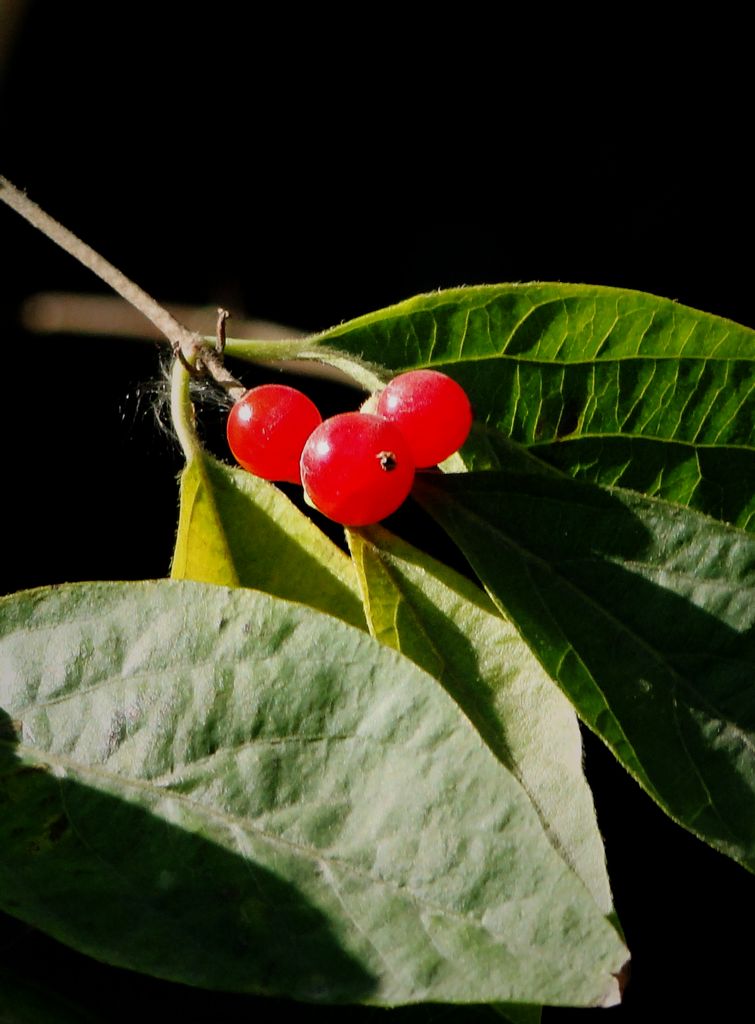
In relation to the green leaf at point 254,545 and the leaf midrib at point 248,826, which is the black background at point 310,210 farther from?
the leaf midrib at point 248,826

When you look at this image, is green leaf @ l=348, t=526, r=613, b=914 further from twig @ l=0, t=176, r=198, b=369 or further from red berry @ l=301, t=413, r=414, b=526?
twig @ l=0, t=176, r=198, b=369

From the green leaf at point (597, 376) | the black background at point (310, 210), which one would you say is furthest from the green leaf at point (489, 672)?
the black background at point (310, 210)

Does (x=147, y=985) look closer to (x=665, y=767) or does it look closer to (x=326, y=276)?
(x=665, y=767)

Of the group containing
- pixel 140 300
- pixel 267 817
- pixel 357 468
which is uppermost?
pixel 140 300

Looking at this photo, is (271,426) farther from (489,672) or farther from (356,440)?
(489,672)

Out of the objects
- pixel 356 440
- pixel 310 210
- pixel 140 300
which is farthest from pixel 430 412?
pixel 310 210

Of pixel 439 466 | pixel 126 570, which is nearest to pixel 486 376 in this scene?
pixel 439 466
